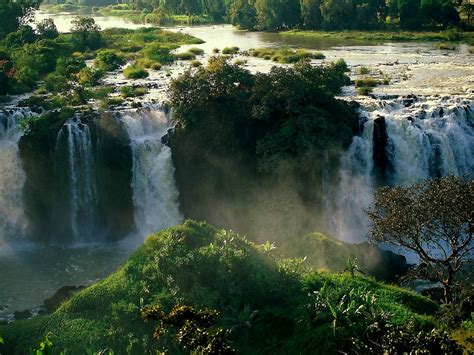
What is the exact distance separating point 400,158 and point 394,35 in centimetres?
4736

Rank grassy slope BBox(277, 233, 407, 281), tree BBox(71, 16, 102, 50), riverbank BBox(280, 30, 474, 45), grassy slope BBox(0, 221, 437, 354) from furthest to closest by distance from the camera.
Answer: riverbank BBox(280, 30, 474, 45)
tree BBox(71, 16, 102, 50)
grassy slope BBox(277, 233, 407, 281)
grassy slope BBox(0, 221, 437, 354)

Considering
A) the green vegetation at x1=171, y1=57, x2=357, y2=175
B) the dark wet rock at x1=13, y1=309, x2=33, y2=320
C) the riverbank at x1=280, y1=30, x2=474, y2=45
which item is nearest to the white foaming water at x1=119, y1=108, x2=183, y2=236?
the green vegetation at x1=171, y1=57, x2=357, y2=175

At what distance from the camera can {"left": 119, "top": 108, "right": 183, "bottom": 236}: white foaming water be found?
3102 cm

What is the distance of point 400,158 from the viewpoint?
104 feet

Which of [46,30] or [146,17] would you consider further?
[146,17]

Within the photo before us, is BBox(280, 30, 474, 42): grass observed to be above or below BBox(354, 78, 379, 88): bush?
above

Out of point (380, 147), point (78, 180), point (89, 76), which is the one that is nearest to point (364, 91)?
point (380, 147)

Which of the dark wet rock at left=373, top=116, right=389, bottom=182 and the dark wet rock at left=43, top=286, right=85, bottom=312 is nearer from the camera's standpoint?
the dark wet rock at left=43, top=286, right=85, bottom=312

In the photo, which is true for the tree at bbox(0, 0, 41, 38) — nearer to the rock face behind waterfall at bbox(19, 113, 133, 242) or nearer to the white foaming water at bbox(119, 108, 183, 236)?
the rock face behind waterfall at bbox(19, 113, 133, 242)

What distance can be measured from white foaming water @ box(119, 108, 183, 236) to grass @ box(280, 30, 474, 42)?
163 feet

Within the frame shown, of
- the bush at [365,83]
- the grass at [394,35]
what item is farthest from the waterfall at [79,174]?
the grass at [394,35]

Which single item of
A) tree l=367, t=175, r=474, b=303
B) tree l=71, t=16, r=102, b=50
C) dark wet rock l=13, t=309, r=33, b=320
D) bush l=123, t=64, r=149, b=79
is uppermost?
tree l=71, t=16, r=102, b=50

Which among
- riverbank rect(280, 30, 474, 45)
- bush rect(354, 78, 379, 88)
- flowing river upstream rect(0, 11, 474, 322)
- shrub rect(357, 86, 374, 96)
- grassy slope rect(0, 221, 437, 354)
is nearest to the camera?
grassy slope rect(0, 221, 437, 354)

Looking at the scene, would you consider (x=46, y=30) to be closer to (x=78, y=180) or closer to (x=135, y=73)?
(x=135, y=73)
